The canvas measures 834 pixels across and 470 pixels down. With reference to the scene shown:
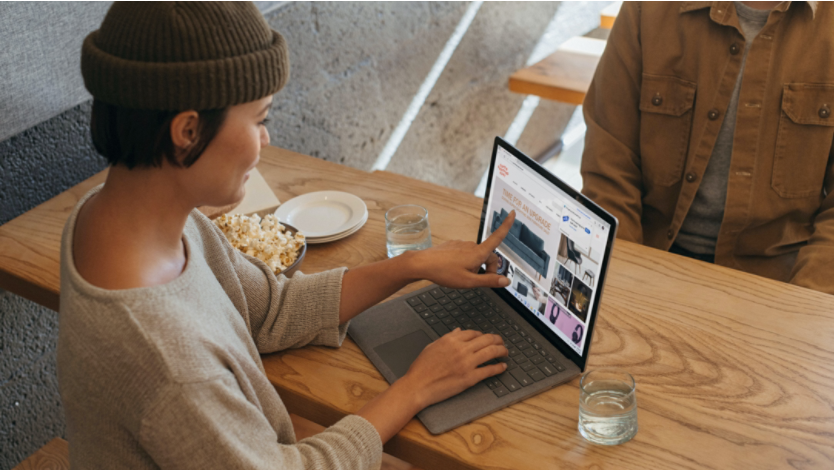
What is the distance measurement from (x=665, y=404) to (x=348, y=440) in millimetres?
431

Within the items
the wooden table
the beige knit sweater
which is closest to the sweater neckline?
the beige knit sweater

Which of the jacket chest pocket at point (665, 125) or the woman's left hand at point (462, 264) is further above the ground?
the jacket chest pocket at point (665, 125)

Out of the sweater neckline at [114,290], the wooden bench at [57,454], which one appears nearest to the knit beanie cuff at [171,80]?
the sweater neckline at [114,290]

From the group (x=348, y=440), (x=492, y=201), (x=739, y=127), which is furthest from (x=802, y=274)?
(x=348, y=440)

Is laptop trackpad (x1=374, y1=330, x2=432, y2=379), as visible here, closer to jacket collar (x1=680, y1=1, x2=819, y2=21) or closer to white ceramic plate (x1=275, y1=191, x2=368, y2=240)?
white ceramic plate (x1=275, y1=191, x2=368, y2=240)

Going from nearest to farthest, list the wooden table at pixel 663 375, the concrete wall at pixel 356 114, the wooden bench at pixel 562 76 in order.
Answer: the wooden table at pixel 663 375
the concrete wall at pixel 356 114
the wooden bench at pixel 562 76

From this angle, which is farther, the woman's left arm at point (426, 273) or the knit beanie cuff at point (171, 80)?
the woman's left arm at point (426, 273)

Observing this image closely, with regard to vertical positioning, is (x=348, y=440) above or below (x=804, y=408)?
below

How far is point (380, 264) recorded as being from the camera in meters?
1.13

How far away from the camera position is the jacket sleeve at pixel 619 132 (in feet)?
4.97

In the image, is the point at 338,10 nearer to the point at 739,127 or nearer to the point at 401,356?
the point at 739,127

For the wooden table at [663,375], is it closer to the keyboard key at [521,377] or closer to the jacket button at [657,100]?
the keyboard key at [521,377]

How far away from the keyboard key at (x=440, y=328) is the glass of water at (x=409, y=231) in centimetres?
23

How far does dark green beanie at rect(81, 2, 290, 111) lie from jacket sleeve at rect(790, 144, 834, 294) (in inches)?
42.6
